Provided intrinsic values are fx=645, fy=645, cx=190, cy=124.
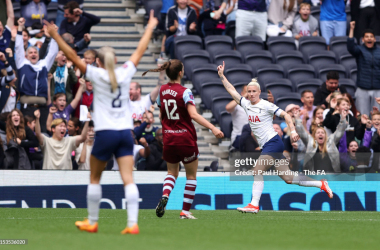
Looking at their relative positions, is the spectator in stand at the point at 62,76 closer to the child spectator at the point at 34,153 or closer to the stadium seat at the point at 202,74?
the child spectator at the point at 34,153

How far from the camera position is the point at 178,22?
16.9 metres

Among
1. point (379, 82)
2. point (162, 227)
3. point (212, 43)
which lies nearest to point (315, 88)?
point (379, 82)

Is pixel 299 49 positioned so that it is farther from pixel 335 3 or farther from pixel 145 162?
pixel 145 162

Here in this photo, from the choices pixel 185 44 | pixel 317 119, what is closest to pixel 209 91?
pixel 185 44

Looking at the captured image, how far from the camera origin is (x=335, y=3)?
18234mm

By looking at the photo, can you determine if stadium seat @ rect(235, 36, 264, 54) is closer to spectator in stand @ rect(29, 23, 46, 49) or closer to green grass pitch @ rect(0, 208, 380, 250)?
spectator in stand @ rect(29, 23, 46, 49)

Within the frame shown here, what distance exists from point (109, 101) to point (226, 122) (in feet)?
Result: 27.1

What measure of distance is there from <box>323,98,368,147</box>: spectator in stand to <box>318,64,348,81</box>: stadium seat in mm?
2910

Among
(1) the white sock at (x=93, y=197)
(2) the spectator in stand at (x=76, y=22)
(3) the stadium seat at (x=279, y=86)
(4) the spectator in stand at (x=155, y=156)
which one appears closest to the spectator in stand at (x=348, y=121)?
(3) the stadium seat at (x=279, y=86)

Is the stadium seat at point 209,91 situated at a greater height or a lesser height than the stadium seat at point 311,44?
lesser

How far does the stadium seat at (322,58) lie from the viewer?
17.5 metres

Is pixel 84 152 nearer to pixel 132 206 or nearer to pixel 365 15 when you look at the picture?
pixel 132 206

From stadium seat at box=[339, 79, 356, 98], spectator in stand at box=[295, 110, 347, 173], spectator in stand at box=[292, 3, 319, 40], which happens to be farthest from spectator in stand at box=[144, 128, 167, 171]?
spectator in stand at box=[292, 3, 319, 40]

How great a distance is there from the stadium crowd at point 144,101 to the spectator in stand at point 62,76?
0.02m
